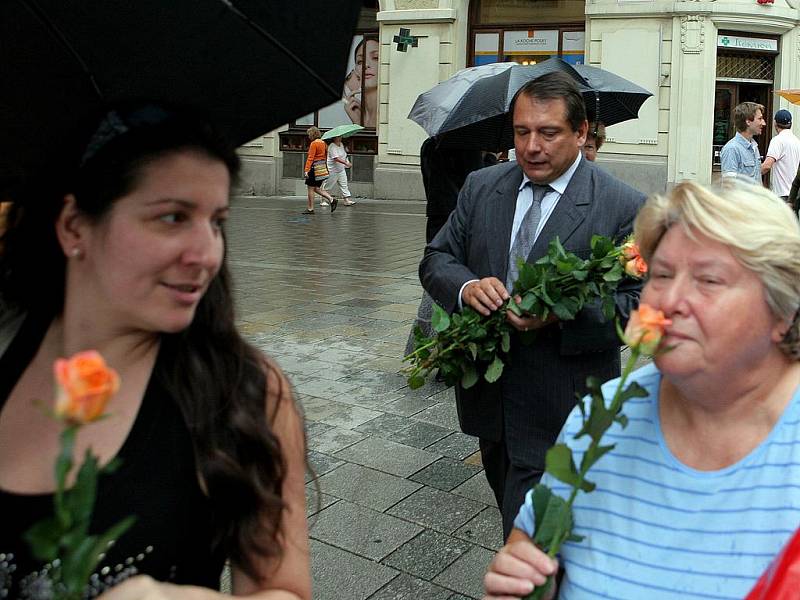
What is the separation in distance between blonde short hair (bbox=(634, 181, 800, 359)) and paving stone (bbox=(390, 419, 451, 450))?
360 cm

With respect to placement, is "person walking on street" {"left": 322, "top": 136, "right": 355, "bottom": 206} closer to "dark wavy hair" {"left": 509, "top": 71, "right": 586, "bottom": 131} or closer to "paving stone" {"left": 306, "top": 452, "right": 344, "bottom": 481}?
"paving stone" {"left": 306, "top": 452, "right": 344, "bottom": 481}

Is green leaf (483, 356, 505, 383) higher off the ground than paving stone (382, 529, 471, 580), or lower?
higher

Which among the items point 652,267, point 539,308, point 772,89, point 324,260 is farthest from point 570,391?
point 772,89

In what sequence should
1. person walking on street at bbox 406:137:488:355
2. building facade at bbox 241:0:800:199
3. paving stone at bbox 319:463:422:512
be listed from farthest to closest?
building facade at bbox 241:0:800:199, person walking on street at bbox 406:137:488:355, paving stone at bbox 319:463:422:512

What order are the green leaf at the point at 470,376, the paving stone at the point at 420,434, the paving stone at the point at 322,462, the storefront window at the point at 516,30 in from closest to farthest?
the green leaf at the point at 470,376 < the paving stone at the point at 322,462 < the paving stone at the point at 420,434 < the storefront window at the point at 516,30

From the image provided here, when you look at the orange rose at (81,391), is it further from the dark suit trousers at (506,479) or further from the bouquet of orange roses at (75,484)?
the dark suit trousers at (506,479)

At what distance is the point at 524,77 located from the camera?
500cm

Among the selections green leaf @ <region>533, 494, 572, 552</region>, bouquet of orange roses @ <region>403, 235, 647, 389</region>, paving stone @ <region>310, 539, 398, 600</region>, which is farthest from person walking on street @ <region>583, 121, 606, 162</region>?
green leaf @ <region>533, 494, 572, 552</region>

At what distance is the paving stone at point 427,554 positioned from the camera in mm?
3879

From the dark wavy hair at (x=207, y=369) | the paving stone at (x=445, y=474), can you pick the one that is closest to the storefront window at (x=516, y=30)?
the paving stone at (x=445, y=474)

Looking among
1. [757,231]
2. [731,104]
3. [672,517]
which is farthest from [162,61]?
[731,104]

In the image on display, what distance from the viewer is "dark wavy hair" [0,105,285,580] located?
A: 161 cm

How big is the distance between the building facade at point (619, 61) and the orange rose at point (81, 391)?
1874 centimetres

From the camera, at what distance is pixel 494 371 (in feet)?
11.0
